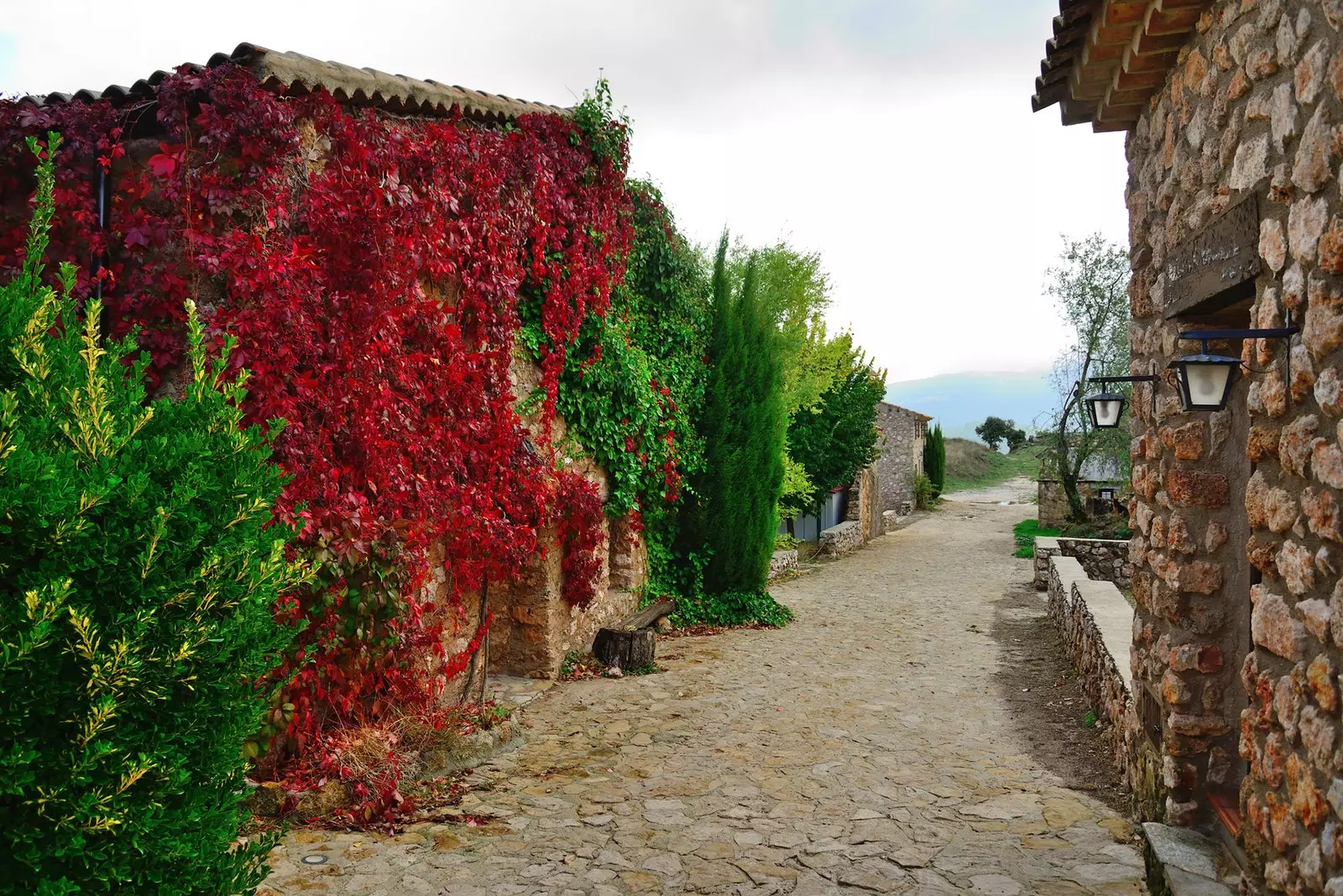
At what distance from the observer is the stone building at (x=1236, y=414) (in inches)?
106

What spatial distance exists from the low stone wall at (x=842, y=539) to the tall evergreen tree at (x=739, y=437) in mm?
6584

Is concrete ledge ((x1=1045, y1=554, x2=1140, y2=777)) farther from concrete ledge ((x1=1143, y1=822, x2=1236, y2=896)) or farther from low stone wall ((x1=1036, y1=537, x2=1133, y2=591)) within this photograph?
low stone wall ((x1=1036, y1=537, x2=1133, y2=591))

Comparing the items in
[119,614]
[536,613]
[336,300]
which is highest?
[336,300]

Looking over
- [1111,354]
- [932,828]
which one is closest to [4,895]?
[932,828]

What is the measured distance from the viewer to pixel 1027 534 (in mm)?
21406


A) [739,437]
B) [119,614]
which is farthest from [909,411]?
[119,614]

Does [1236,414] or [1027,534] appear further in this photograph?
[1027,534]

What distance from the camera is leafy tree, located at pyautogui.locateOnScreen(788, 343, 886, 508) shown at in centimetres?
1923

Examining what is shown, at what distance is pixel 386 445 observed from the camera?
5.95m

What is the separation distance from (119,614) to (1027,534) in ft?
69.8

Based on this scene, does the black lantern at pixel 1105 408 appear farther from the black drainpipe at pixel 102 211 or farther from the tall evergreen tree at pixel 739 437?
the tall evergreen tree at pixel 739 437

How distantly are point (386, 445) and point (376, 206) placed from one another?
59.8 inches

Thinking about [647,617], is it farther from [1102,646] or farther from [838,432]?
[838,432]

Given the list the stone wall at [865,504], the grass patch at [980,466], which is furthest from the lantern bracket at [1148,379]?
the grass patch at [980,466]
